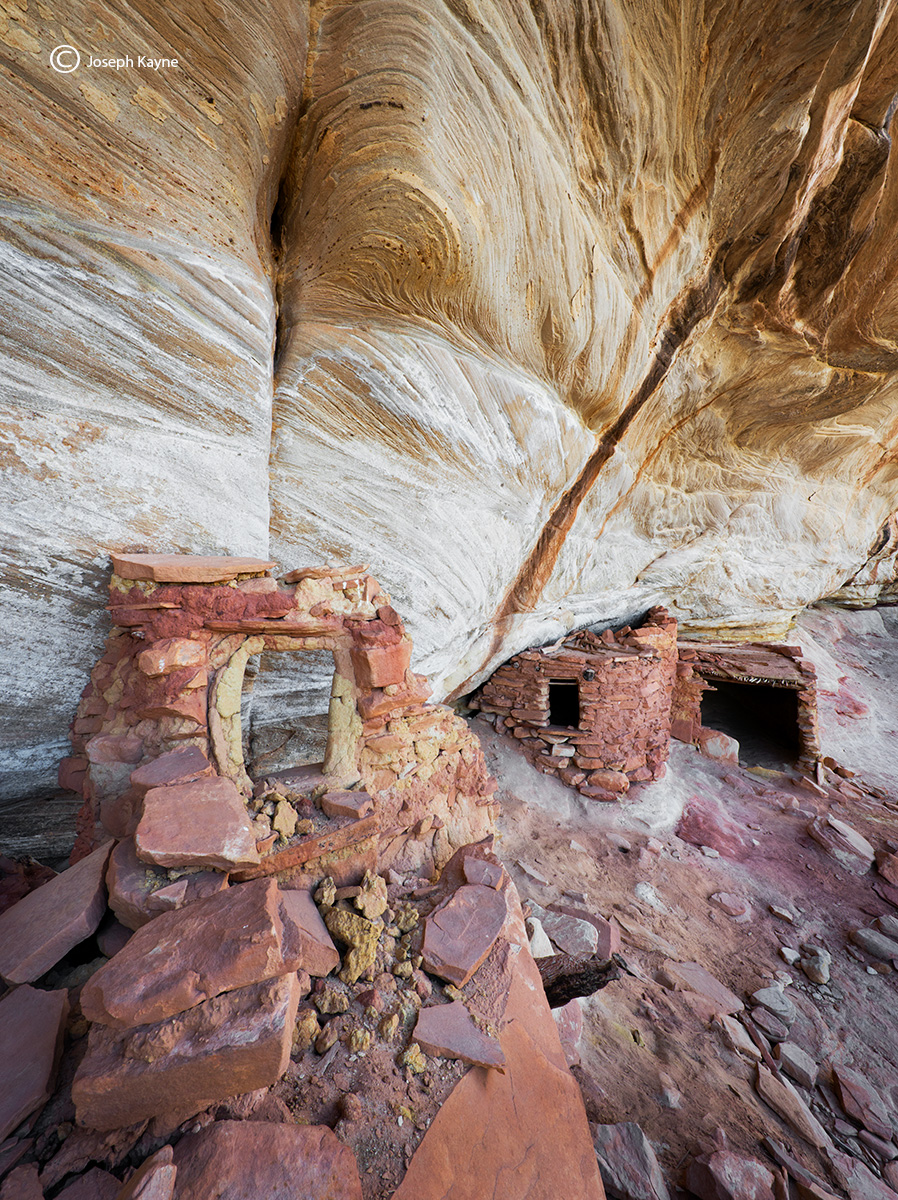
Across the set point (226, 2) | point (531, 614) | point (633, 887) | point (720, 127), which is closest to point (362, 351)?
point (226, 2)

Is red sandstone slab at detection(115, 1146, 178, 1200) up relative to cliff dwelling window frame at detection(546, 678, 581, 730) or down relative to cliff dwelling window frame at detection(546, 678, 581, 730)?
up

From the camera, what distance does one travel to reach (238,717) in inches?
92.7

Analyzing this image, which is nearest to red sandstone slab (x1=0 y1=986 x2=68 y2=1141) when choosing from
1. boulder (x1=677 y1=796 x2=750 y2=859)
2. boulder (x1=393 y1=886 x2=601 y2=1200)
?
boulder (x1=393 y1=886 x2=601 y2=1200)

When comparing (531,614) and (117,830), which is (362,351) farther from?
(531,614)

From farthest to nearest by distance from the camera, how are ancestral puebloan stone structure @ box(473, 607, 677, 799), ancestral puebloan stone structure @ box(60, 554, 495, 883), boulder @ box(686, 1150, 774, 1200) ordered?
ancestral puebloan stone structure @ box(473, 607, 677, 799), ancestral puebloan stone structure @ box(60, 554, 495, 883), boulder @ box(686, 1150, 774, 1200)

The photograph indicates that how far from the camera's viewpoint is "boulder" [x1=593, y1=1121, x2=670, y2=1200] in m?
1.66

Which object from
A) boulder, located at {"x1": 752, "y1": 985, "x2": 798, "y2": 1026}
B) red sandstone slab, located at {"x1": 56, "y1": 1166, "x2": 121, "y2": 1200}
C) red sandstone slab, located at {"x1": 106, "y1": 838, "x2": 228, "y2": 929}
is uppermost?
red sandstone slab, located at {"x1": 106, "y1": 838, "x2": 228, "y2": 929}

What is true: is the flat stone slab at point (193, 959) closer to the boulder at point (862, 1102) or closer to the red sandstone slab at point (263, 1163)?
the red sandstone slab at point (263, 1163)

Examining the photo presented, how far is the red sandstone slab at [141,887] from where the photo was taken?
1545 millimetres

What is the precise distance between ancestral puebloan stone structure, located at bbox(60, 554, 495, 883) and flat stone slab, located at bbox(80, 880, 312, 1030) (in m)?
0.25

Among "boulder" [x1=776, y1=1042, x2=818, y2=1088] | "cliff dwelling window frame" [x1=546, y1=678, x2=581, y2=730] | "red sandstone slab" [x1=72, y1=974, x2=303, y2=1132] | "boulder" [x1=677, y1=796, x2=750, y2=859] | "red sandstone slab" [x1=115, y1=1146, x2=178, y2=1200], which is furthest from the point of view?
"cliff dwelling window frame" [x1=546, y1=678, x2=581, y2=730]

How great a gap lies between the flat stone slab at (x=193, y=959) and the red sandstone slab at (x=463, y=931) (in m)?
0.62

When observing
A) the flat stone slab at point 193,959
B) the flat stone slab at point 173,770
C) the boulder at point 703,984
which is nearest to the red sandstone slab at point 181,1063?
the flat stone slab at point 193,959

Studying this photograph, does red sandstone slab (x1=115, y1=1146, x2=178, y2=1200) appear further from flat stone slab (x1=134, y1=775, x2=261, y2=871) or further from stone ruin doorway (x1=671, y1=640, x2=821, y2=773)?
stone ruin doorway (x1=671, y1=640, x2=821, y2=773)
